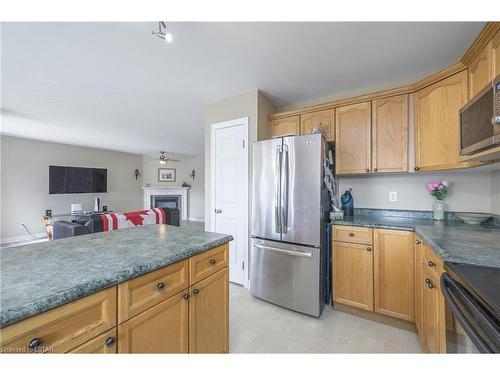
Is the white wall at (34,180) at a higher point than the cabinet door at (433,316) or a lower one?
higher

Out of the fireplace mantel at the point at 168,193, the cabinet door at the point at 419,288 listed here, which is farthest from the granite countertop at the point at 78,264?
the fireplace mantel at the point at 168,193

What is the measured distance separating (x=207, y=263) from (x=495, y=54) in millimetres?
2157

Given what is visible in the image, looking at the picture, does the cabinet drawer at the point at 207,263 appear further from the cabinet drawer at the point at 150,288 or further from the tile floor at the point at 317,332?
the tile floor at the point at 317,332

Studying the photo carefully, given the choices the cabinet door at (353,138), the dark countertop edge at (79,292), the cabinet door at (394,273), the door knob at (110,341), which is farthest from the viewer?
the cabinet door at (353,138)

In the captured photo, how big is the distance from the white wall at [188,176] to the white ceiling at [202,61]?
14.4 ft

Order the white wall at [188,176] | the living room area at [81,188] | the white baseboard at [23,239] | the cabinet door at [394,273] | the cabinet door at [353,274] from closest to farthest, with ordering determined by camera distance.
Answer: the cabinet door at [394,273]
the cabinet door at [353,274]
the living room area at [81,188]
the white baseboard at [23,239]
the white wall at [188,176]

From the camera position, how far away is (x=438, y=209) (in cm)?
209

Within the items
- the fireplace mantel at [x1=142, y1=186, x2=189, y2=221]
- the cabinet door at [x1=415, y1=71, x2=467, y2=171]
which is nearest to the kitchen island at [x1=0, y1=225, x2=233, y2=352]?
the cabinet door at [x1=415, y1=71, x2=467, y2=171]

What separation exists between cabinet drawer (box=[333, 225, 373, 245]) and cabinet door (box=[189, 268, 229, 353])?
1.24 meters

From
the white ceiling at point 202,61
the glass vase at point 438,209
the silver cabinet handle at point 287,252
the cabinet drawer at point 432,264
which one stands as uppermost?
the white ceiling at point 202,61

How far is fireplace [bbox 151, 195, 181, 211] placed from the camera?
297 inches

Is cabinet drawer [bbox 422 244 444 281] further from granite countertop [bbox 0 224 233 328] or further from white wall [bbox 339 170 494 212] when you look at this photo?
granite countertop [bbox 0 224 233 328]

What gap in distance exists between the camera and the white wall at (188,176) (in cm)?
771

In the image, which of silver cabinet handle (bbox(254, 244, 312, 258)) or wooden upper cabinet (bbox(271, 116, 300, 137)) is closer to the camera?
silver cabinet handle (bbox(254, 244, 312, 258))
